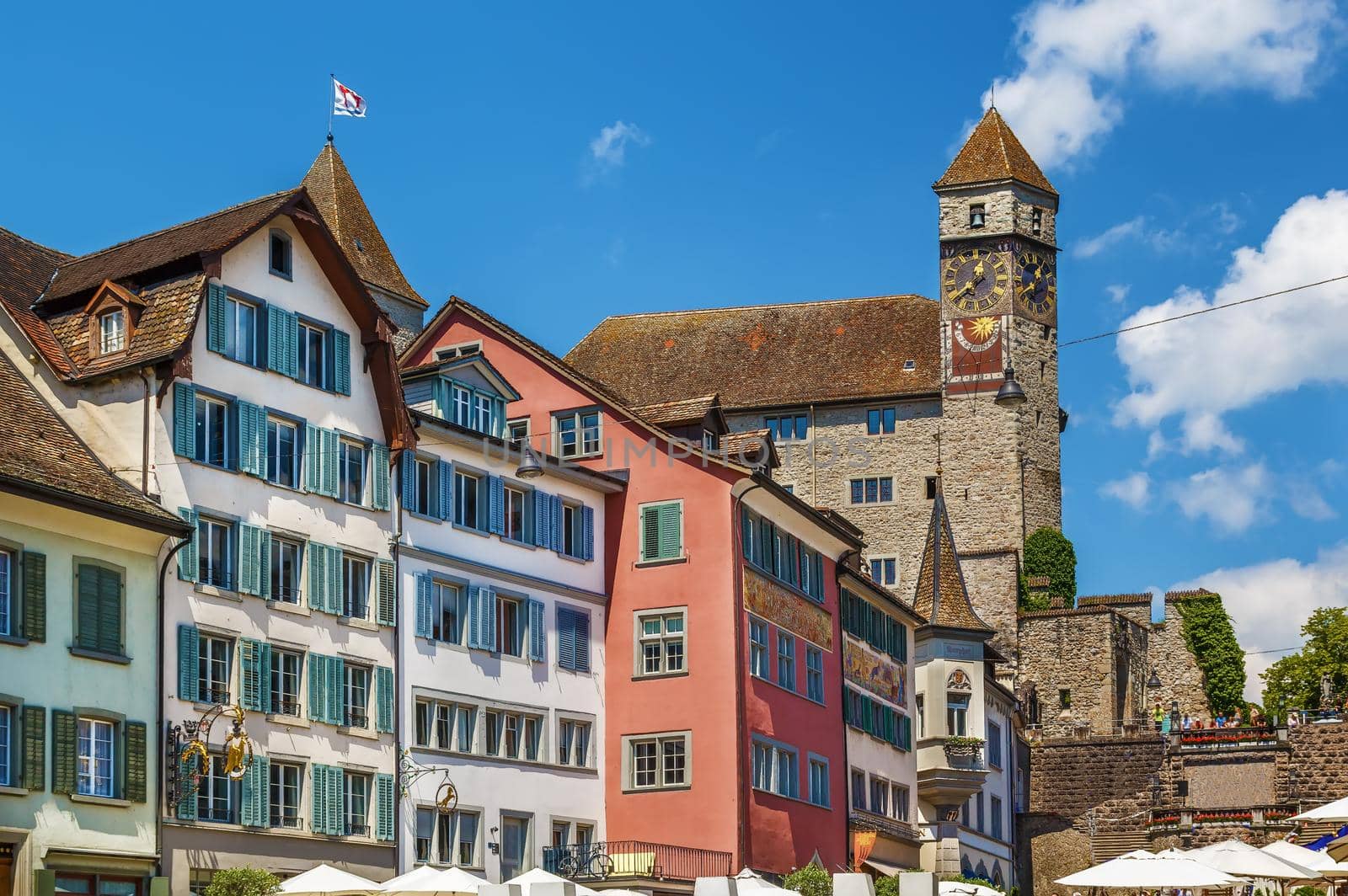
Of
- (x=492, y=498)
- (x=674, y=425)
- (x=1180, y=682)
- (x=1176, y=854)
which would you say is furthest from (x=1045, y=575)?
(x=1176, y=854)

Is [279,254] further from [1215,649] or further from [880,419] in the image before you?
[1215,649]

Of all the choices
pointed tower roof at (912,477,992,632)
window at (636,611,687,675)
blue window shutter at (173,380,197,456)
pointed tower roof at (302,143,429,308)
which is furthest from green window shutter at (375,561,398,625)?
pointed tower roof at (302,143,429,308)

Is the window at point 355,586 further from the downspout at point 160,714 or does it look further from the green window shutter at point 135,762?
the green window shutter at point 135,762

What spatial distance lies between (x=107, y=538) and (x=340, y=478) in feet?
20.8

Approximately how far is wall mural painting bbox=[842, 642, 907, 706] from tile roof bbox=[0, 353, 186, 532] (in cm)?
2347

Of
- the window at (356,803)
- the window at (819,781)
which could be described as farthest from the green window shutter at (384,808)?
the window at (819,781)

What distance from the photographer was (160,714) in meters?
35.6

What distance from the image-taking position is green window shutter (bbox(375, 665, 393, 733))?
1608 inches

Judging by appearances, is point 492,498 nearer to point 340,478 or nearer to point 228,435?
point 340,478

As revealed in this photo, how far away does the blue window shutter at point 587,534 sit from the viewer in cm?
4834

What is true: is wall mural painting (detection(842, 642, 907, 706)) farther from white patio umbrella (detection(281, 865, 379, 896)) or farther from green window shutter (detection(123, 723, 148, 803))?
green window shutter (detection(123, 723, 148, 803))

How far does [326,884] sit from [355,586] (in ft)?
25.9

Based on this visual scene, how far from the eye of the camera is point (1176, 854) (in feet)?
119

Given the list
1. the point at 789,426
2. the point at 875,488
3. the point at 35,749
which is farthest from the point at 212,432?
the point at 875,488
